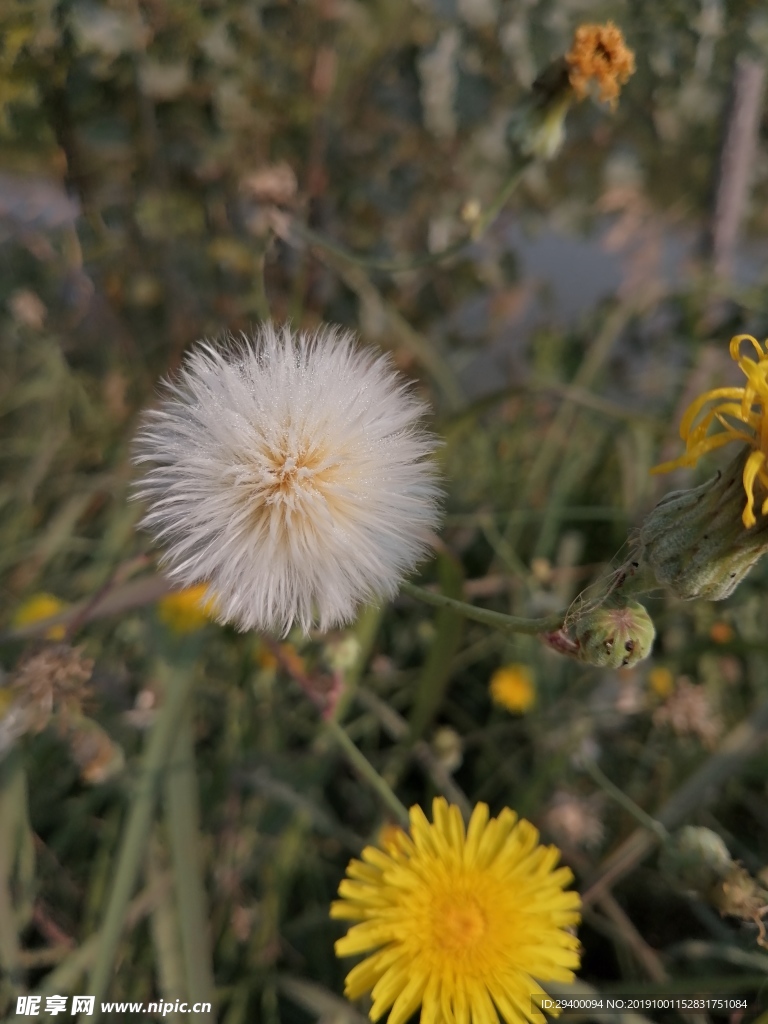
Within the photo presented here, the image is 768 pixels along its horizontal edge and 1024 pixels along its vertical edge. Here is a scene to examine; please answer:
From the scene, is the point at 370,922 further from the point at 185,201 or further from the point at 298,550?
the point at 185,201

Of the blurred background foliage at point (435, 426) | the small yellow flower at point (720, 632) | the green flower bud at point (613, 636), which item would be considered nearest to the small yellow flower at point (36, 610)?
the blurred background foliage at point (435, 426)

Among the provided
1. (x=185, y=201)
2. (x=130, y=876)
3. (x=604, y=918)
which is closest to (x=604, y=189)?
(x=185, y=201)

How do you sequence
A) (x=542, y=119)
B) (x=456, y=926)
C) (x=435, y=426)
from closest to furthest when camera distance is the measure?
(x=456, y=926) < (x=542, y=119) < (x=435, y=426)

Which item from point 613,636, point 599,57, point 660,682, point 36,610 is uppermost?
point 599,57

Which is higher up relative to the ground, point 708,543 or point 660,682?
point 660,682

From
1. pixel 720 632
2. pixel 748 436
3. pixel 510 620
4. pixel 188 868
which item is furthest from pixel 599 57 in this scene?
pixel 188 868

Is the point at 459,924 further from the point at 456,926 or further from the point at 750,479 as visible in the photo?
the point at 750,479

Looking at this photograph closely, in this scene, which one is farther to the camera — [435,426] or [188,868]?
[435,426]

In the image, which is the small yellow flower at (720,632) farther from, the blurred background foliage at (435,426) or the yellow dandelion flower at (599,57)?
the yellow dandelion flower at (599,57)
